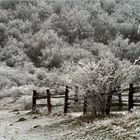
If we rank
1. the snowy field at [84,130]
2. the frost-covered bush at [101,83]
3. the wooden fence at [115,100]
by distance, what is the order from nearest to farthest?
the snowy field at [84,130] < the wooden fence at [115,100] < the frost-covered bush at [101,83]

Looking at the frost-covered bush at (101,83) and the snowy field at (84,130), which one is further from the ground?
the frost-covered bush at (101,83)

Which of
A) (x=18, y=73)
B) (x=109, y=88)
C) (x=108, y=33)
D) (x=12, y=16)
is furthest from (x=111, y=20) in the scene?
(x=109, y=88)

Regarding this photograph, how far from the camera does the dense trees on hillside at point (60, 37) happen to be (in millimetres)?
50375

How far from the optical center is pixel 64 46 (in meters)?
60.3

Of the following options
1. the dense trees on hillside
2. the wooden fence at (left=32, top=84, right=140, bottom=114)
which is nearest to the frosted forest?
the dense trees on hillside

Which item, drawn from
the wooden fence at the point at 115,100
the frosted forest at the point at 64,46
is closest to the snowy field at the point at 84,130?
the wooden fence at the point at 115,100

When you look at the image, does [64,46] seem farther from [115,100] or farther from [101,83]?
[101,83]

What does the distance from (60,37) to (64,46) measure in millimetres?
3513

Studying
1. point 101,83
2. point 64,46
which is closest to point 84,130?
point 101,83

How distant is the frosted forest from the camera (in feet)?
66.5

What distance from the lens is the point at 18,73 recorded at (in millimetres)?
48719

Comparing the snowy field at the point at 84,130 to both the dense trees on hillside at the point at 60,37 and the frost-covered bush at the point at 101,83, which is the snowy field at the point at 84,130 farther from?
the dense trees on hillside at the point at 60,37

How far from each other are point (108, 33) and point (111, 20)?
4.54 m

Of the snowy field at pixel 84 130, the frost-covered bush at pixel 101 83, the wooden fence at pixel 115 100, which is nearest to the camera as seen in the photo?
the snowy field at pixel 84 130
